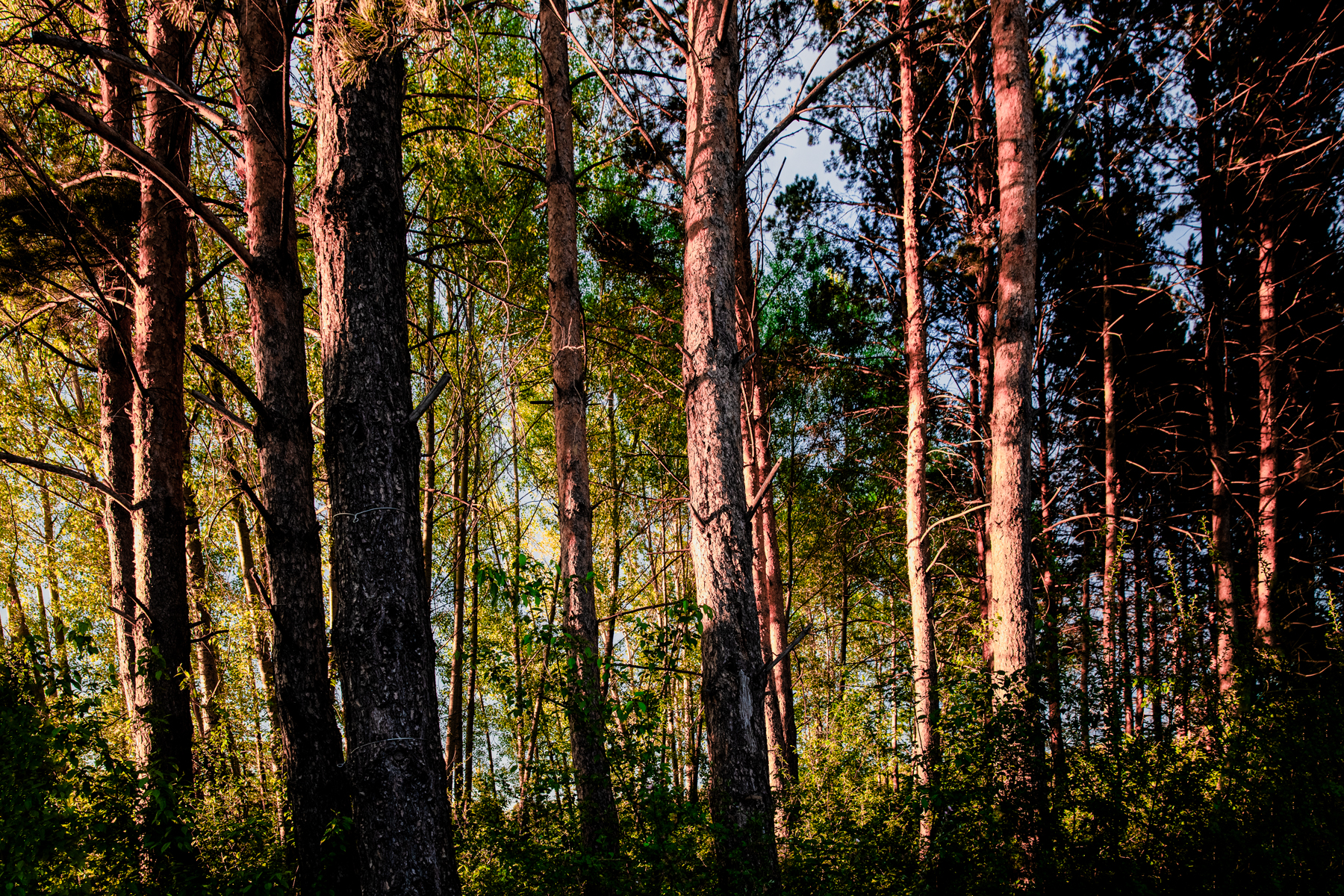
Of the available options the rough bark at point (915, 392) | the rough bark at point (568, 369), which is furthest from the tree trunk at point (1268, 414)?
the rough bark at point (568, 369)

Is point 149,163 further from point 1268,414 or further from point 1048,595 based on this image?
point 1268,414

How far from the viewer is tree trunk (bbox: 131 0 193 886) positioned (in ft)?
17.3

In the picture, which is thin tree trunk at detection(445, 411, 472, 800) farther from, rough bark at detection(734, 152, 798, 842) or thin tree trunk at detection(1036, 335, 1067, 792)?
thin tree trunk at detection(1036, 335, 1067, 792)

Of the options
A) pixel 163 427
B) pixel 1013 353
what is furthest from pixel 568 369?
pixel 1013 353

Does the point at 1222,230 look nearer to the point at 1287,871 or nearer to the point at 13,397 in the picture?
the point at 1287,871

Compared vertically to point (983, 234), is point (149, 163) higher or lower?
lower

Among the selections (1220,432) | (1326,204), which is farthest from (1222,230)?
(1220,432)

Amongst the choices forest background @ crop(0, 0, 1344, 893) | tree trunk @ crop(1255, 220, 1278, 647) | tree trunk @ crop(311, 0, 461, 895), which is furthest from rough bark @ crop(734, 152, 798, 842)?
tree trunk @ crop(1255, 220, 1278, 647)

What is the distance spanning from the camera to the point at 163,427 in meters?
5.61

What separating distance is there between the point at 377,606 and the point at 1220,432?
1219 centimetres

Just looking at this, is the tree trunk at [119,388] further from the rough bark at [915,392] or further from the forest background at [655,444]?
the rough bark at [915,392]

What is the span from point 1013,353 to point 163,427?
7.31 metres

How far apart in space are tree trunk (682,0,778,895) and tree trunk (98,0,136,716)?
13.2ft

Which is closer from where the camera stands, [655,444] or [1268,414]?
[1268,414]
